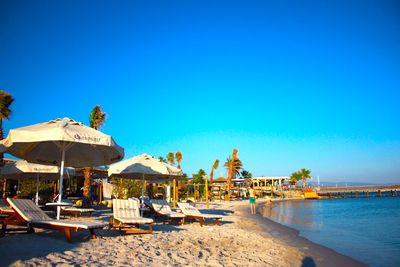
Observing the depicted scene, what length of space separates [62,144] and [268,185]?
5975cm

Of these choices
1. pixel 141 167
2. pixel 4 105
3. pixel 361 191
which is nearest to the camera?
pixel 141 167

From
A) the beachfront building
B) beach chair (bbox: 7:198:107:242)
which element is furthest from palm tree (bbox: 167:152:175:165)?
beach chair (bbox: 7:198:107:242)

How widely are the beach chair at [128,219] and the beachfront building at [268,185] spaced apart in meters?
46.7

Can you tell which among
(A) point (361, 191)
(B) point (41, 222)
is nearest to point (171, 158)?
(B) point (41, 222)

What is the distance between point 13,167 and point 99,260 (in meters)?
8.41

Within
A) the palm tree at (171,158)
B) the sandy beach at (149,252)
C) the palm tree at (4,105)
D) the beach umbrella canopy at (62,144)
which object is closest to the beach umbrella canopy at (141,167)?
the beach umbrella canopy at (62,144)

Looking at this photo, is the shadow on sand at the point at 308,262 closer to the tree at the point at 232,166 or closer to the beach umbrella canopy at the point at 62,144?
the beach umbrella canopy at the point at 62,144

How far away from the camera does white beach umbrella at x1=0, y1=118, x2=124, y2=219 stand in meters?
6.23

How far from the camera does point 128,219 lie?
6949 millimetres

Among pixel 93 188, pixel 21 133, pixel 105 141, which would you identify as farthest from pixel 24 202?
pixel 93 188

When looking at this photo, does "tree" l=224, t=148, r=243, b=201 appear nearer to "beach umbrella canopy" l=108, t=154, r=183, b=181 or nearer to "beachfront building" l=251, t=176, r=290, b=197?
"beachfront building" l=251, t=176, r=290, b=197

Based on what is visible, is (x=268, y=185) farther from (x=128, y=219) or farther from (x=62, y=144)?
(x=62, y=144)

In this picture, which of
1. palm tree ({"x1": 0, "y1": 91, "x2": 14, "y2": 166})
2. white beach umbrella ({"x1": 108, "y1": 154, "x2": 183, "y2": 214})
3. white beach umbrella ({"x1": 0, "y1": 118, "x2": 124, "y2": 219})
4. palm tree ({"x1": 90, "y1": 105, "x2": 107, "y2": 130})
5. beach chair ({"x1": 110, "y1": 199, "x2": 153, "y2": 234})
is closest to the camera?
white beach umbrella ({"x1": 0, "y1": 118, "x2": 124, "y2": 219})

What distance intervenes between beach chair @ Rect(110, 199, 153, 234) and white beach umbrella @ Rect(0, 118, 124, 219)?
4.02 ft
